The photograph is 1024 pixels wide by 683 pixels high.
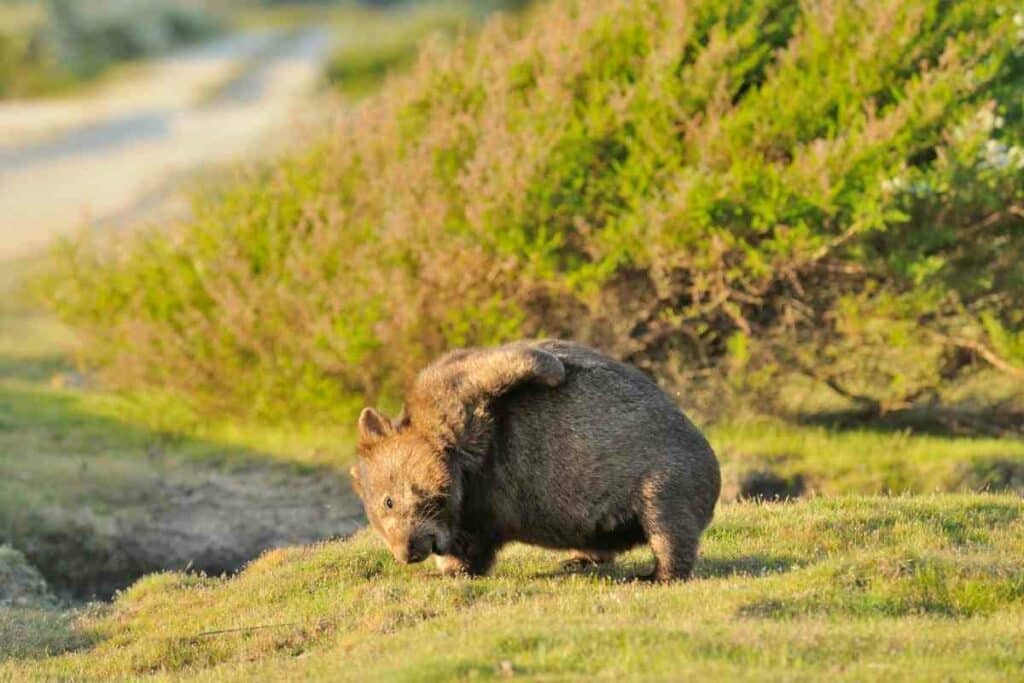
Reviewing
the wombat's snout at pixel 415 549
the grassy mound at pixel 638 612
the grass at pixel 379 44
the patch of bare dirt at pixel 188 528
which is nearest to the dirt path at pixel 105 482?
the patch of bare dirt at pixel 188 528

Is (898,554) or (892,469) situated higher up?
(898,554)

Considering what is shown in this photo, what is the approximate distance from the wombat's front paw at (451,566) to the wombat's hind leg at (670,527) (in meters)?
1.29

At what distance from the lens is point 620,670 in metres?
7.44

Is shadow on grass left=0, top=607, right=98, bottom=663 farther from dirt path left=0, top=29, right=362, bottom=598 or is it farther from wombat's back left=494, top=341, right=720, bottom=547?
wombat's back left=494, top=341, right=720, bottom=547

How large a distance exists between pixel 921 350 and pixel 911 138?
108 inches

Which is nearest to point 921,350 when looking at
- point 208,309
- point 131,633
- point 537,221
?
point 537,221

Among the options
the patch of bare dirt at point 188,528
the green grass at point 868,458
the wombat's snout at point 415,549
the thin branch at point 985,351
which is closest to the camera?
the wombat's snout at point 415,549

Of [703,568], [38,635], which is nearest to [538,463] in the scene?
[703,568]

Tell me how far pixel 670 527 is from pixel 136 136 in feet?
143

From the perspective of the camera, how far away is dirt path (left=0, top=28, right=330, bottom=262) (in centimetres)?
3525

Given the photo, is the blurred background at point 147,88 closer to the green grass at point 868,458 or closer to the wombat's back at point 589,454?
the green grass at point 868,458

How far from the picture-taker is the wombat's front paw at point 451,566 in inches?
396

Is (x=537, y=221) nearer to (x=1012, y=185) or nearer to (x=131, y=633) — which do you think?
(x=1012, y=185)

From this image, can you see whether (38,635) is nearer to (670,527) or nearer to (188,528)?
(670,527)
